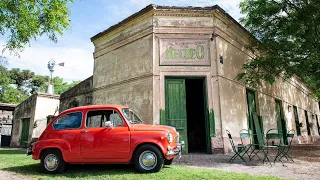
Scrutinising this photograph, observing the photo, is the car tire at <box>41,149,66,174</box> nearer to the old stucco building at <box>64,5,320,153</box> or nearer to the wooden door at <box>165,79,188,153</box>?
the old stucco building at <box>64,5,320,153</box>

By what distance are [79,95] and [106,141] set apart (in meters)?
10.3

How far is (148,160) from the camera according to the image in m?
5.62

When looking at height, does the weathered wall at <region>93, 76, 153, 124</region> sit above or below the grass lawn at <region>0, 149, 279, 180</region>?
above

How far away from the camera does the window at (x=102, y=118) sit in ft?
19.9

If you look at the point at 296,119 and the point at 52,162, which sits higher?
the point at 296,119

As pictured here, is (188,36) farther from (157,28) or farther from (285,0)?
(285,0)

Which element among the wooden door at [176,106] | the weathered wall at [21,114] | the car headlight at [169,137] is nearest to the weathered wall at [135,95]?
the wooden door at [176,106]

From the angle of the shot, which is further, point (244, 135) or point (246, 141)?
point (246, 141)

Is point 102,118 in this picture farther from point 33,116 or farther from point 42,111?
point 33,116

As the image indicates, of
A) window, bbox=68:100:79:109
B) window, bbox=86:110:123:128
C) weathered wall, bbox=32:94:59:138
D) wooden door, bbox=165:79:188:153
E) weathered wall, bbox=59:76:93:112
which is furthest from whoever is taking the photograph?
weathered wall, bbox=32:94:59:138

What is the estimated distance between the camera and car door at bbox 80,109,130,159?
5.68m

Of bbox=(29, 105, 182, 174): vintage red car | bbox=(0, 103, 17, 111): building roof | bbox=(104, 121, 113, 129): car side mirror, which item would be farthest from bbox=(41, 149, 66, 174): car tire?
bbox=(0, 103, 17, 111): building roof

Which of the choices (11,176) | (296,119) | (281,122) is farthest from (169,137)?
(296,119)

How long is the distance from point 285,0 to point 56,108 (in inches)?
721
